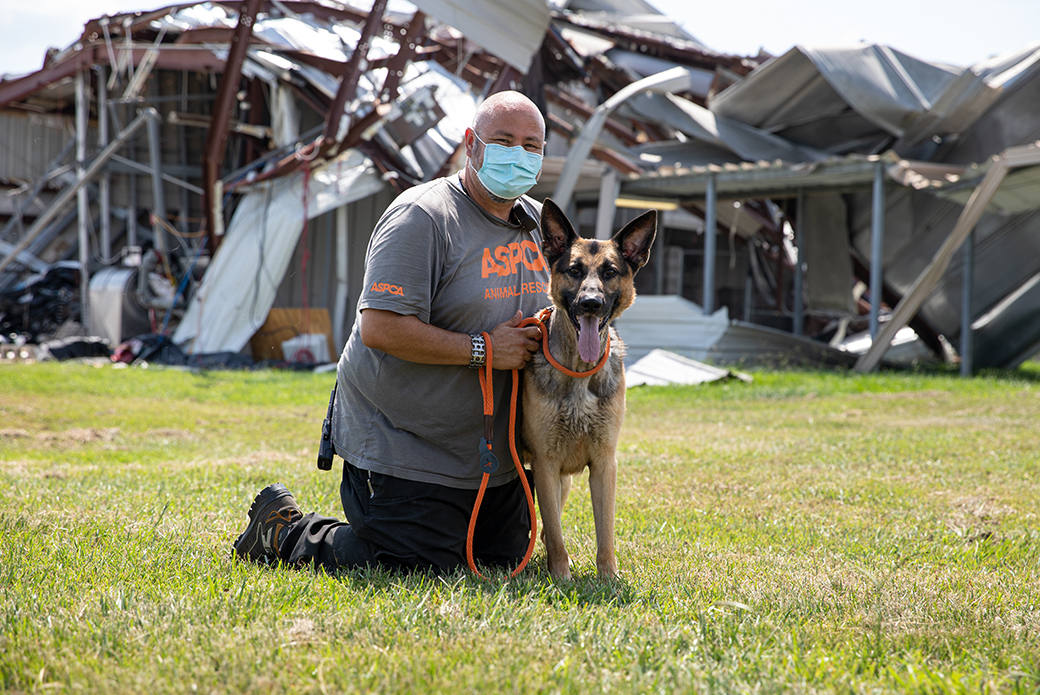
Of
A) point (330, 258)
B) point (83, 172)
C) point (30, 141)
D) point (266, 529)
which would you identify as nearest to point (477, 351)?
point (266, 529)

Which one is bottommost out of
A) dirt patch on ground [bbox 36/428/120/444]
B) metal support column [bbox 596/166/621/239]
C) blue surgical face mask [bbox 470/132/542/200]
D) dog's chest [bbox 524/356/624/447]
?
dirt patch on ground [bbox 36/428/120/444]

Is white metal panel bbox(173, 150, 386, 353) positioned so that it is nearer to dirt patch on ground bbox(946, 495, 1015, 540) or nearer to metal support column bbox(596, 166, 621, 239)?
metal support column bbox(596, 166, 621, 239)

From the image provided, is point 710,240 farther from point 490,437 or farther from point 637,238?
point 490,437

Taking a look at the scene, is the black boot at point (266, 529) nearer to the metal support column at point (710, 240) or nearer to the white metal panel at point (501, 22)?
the white metal panel at point (501, 22)

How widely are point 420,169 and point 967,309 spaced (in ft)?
29.6

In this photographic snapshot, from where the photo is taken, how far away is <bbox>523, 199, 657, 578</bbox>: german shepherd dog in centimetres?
323

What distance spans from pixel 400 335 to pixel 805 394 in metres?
8.39

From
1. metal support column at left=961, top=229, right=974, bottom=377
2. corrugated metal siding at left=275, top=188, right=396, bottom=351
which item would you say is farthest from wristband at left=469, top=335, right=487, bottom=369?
corrugated metal siding at left=275, top=188, right=396, bottom=351

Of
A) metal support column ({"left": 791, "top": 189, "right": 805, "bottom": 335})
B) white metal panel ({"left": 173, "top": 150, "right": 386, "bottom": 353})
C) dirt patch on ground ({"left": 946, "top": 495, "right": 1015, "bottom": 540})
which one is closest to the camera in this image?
dirt patch on ground ({"left": 946, "top": 495, "right": 1015, "bottom": 540})

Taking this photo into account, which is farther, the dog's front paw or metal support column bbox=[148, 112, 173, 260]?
metal support column bbox=[148, 112, 173, 260]

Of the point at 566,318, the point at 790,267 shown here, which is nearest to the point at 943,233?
the point at 790,267

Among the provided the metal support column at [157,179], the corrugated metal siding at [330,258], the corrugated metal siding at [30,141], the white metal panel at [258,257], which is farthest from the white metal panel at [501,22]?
the corrugated metal siding at [30,141]

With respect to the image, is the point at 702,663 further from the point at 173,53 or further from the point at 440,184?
the point at 173,53

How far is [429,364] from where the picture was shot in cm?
326
